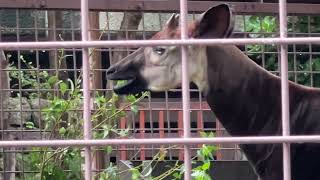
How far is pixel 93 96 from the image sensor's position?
4.33m

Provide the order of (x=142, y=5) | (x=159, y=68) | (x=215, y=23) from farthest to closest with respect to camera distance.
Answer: (x=142, y=5) → (x=159, y=68) → (x=215, y=23)

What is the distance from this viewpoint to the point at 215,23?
11.8ft

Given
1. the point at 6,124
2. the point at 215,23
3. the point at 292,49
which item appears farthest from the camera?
the point at 292,49

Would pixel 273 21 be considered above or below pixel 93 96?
above

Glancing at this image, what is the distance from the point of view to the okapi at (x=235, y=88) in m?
3.62

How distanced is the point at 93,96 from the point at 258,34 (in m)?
1.14

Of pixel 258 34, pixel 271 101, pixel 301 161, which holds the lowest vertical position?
pixel 301 161

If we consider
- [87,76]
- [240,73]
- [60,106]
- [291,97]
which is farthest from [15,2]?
[87,76]

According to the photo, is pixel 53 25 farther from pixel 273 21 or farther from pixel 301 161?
pixel 301 161

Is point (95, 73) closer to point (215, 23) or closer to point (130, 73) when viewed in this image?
point (130, 73)

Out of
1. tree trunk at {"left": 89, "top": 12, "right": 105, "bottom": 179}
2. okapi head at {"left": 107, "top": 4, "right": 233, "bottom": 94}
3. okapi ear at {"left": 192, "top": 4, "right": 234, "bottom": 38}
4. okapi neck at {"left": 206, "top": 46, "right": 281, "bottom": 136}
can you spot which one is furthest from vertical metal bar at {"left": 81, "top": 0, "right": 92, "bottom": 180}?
tree trunk at {"left": 89, "top": 12, "right": 105, "bottom": 179}

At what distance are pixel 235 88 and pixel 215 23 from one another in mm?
365

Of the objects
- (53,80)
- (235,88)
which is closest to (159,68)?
(235,88)

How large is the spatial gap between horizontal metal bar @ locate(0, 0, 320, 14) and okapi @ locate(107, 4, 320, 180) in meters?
0.27
